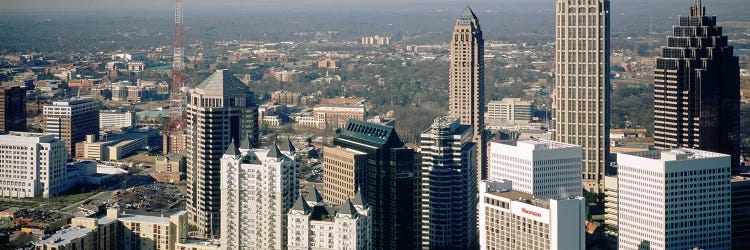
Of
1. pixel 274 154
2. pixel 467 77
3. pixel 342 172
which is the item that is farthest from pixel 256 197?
pixel 467 77

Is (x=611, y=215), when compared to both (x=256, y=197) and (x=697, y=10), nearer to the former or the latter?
(x=697, y=10)

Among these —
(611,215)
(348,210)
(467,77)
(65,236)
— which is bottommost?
(65,236)

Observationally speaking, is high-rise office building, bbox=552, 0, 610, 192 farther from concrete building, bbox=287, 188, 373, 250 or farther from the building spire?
concrete building, bbox=287, 188, 373, 250

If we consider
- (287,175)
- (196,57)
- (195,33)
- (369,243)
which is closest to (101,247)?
(287,175)

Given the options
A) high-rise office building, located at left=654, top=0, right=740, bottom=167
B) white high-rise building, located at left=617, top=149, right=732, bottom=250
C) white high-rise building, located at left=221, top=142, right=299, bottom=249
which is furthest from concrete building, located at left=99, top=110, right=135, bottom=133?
white high-rise building, located at left=617, top=149, right=732, bottom=250

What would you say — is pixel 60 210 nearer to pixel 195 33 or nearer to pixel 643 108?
pixel 643 108

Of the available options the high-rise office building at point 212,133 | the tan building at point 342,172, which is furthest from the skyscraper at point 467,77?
the tan building at point 342,172
